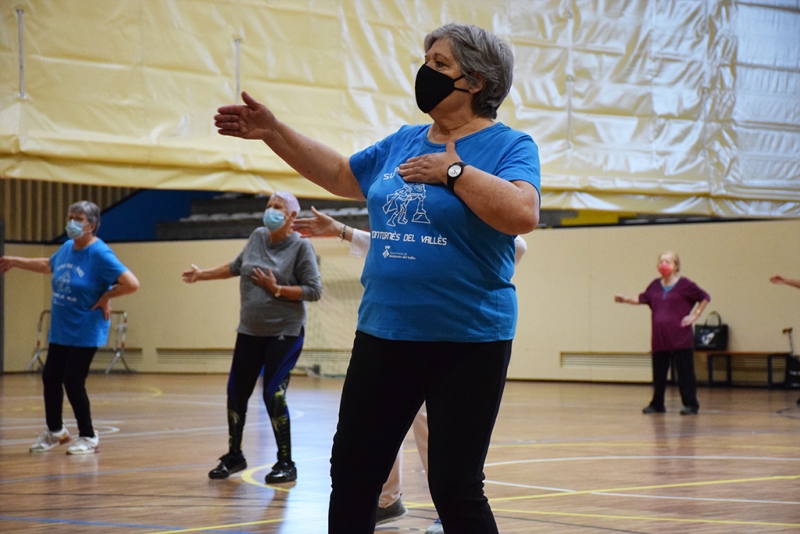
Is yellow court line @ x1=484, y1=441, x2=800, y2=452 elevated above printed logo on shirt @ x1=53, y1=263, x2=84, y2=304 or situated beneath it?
situated beneath

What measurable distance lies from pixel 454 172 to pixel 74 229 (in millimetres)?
5549

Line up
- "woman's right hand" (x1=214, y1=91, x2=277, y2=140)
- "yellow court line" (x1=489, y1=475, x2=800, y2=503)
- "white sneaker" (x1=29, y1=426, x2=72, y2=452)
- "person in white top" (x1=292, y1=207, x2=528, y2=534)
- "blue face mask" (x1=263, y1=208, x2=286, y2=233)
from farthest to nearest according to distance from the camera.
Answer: "white sneaker" (x1=29, y1=426, x2=72, y2=452), "blue face mask" (x1=263, y1=208, x2=286, y2=233), "yellow court line" (x1=489, y1=475, x2=800, y2=503), "person in white top" (x1=292, y1=207, x2=528, y2=534), "woman's right hand" (x1=214, y1=91, x2=277, y2=140)

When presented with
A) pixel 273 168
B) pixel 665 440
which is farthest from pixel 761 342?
pixel 273 168

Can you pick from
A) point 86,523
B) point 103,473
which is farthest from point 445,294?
point 103,473

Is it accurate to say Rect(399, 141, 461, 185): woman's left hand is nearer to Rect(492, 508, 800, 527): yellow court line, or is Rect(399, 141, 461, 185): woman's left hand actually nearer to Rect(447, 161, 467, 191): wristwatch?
Rect(447, 161, 467, 191): wristwatch

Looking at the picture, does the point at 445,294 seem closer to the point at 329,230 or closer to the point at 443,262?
the point at 443,262

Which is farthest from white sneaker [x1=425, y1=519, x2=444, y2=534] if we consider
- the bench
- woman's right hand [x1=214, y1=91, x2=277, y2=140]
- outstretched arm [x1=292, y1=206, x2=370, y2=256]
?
the bench

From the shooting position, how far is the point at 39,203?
68.8ft

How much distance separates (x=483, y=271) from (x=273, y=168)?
6409 mm

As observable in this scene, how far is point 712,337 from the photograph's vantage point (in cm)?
1510

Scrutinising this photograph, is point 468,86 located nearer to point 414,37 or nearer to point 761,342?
point 414,37

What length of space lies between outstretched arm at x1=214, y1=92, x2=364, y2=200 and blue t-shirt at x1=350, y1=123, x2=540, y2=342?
1.02 feet

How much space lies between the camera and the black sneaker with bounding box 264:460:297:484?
6000 mm

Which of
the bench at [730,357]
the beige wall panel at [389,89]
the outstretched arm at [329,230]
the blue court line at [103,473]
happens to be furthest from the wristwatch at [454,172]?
the bench at [730,357]
